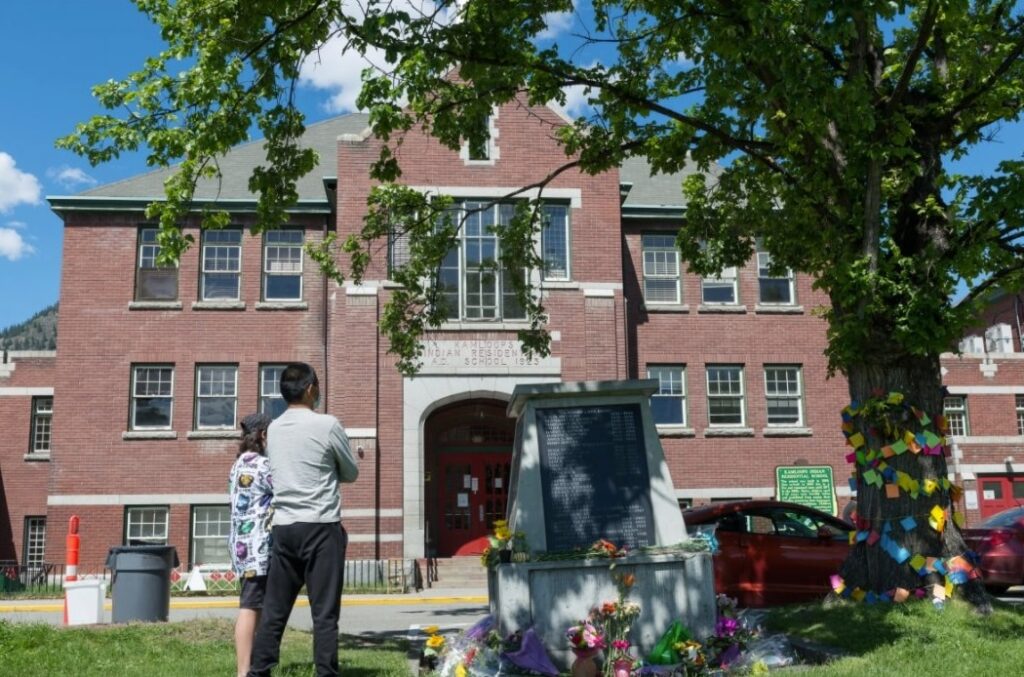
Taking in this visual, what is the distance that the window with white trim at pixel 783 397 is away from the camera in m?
26.6

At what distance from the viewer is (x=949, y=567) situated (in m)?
9.67

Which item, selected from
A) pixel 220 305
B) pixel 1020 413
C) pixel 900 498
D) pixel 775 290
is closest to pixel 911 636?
pixel 900 498

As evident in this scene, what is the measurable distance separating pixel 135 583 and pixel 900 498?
8.23 metres

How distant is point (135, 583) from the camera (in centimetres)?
1127

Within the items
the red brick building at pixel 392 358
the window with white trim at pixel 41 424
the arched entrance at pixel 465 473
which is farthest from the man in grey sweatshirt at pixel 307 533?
the window with white trim at pixel 41 424

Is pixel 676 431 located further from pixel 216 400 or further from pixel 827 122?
pixel 827 122

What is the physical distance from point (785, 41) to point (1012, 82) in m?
3.76

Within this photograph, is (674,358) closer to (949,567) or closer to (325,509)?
(949,567)

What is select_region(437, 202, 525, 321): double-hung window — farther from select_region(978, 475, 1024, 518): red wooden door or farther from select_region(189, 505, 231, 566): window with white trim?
select_region(978, 475, 1024, 518): red wooden door

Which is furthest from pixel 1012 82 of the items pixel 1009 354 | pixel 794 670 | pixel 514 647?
pixel 1009 354

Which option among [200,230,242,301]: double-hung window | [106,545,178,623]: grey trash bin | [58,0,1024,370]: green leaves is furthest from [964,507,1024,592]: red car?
[200,230,242,301]: double-hung window

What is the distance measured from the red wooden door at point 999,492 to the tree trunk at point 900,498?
22.4 m

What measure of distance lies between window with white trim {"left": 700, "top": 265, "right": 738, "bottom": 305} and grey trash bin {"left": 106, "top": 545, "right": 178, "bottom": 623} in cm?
1833

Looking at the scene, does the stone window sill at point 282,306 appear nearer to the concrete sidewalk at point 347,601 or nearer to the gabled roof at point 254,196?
the gabled roof at point 254,196
